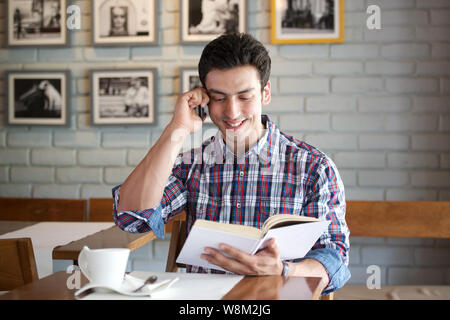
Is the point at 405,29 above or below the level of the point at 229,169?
above

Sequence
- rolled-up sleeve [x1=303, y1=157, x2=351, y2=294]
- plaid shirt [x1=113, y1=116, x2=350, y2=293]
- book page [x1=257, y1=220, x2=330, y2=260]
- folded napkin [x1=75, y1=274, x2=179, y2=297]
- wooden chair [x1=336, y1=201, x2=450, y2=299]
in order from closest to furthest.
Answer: folded napkin [x1=75, y1=274, x2=179, y2=297], book page [x1=257, y1=220, x2=330, y2=260], rolled-up sleeve [x1=303, y1=157, x2=351, y2=294], plaid shirt [x1=113, y1=116, x2=350, y2=293], wooden chair [x1=336, y1=201, x2=450, y2=299]

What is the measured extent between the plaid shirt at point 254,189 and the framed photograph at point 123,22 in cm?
127

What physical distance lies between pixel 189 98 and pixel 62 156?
145 centimetres

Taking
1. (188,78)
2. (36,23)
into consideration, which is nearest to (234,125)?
(188,78)

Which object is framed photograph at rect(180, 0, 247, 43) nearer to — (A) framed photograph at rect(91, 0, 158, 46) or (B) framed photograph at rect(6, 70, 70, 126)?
(A) framed photograph at rect(91, 0, 158, 46)

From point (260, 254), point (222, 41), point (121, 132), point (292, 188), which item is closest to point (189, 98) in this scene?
point (222, 41)

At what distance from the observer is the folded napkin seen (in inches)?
36.8

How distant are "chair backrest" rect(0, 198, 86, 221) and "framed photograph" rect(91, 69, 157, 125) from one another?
466 millimetres

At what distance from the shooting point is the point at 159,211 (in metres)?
1.42

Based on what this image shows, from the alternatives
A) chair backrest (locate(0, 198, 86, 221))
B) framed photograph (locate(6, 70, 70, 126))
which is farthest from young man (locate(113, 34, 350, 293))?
framed photograph (locate(6, 70, 70, 126))

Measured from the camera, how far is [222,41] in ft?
4.96

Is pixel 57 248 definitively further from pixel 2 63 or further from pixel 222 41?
pixel 2 63

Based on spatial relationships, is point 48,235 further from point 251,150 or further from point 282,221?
point 282,221

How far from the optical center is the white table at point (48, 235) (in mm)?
1636
